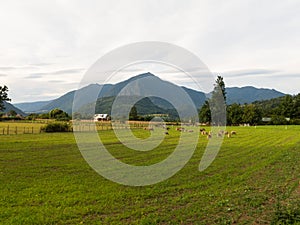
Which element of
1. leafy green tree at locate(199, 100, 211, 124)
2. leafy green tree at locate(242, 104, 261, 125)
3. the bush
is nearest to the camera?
the bush

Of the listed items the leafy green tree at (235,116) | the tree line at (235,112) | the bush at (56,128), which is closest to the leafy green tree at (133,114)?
the bush at (56,128)

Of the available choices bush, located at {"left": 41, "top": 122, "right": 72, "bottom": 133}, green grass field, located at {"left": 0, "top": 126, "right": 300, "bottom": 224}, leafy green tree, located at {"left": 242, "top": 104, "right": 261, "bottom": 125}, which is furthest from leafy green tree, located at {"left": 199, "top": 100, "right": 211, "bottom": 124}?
green grass field, located at {"left": 0, "top": 126, "right": 300, "bottom": 224}

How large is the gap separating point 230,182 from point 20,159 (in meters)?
13.1

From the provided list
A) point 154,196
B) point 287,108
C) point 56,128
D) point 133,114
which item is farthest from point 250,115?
point 154,196

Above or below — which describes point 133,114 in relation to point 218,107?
below

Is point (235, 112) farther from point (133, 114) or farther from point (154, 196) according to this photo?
point (154, 196)

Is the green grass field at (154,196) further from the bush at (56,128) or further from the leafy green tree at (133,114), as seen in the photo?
the leafy green tree at (133,114)

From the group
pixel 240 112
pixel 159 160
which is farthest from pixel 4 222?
pixel 240 112

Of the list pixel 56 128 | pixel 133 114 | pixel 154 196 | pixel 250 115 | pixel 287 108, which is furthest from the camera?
pixel 287 108

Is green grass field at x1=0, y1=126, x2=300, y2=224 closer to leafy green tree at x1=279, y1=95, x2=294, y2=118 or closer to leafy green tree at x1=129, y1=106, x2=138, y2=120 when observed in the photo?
leafy green tree at x1=129, y1=106, x2=138, y2=120

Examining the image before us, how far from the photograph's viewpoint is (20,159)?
20.0 metres

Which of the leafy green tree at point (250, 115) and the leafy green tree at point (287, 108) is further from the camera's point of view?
the leafy green tree at point (287, 108)

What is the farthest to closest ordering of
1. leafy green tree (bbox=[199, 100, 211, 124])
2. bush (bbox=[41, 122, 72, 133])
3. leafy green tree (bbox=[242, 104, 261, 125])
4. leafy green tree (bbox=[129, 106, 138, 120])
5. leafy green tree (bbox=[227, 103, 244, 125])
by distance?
leafy green tree (bbox=[227, 103, 244, 125]) < leafy green tree (bbox=[242, 104, 261, 125]) < leafy green tree (bbox=[199, 100, 211, 124]) < leafy green tree (bbox=[129, 106, 138, 120]) < bush (bbox=[41, 122, 72, 133])

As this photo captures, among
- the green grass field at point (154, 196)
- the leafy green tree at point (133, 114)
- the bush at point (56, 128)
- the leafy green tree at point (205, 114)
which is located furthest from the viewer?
the leafy green tree at point (205, 114)
